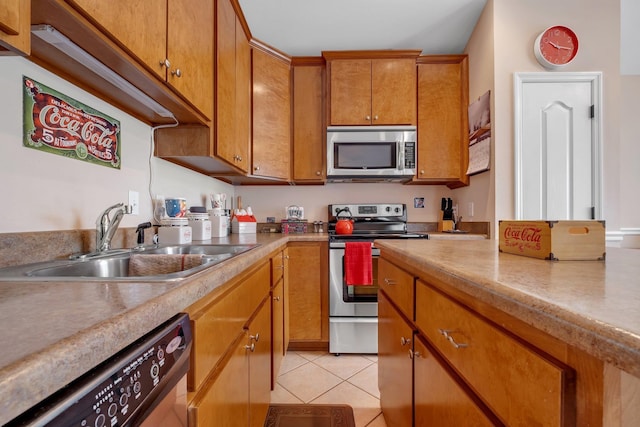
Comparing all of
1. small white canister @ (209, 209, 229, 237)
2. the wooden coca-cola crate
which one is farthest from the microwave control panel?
the wooden coca-cola crate

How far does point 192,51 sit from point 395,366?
164 centimetres

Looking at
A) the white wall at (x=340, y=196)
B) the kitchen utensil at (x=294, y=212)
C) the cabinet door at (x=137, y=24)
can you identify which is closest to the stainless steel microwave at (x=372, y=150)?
the white wall at (x=340, y=196)

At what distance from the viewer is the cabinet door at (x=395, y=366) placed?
106cm

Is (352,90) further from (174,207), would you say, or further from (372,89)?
(174,207)

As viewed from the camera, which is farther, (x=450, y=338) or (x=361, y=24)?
(x=361, y=24)


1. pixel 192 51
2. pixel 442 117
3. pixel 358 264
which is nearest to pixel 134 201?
pixel 192 51

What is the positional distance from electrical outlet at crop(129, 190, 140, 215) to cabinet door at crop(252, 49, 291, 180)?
3.44 ft

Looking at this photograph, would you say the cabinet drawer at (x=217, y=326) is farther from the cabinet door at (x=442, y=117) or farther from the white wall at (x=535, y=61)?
the cabinet door at (x=442, y=117)

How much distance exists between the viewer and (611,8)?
206 centimetres

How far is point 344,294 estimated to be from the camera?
2289mm

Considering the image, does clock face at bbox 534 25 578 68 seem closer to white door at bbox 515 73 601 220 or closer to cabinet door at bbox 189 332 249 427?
white door at bbox 515 73 601 220

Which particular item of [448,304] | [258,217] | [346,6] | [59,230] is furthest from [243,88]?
[448,304]

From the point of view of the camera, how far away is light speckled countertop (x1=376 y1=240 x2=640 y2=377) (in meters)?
0.32

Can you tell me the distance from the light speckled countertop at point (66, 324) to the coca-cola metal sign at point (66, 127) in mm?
569
